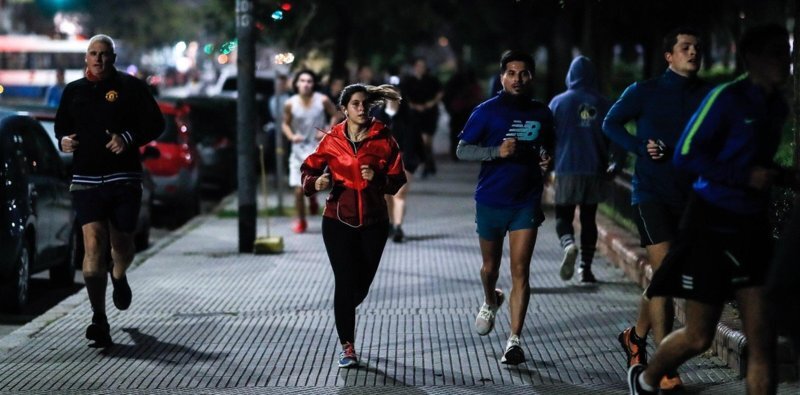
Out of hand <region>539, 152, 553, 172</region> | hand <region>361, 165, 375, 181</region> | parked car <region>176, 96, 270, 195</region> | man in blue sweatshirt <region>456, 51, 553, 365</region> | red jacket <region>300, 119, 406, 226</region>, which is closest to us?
hand <region>361, 165, 375, 181</region>

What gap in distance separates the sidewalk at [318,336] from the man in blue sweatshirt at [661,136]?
72cm

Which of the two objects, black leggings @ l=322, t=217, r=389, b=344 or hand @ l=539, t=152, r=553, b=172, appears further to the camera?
hand @ l=539, t=152, r=553, b=172

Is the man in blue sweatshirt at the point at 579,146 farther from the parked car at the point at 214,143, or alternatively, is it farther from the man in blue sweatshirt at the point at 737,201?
the parked car at the point at 214,143

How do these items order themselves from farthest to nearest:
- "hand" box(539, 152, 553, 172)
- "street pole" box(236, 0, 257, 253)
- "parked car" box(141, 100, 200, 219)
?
"parked car" box(141, 100, 200, 219)
"street pole" box(236, 0, 257, 253)
"hand" box(539, 152, 553, 172)

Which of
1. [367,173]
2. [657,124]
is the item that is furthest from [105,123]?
[657,124]

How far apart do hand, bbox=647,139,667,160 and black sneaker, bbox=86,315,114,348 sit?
3.64 m

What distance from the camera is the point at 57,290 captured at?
13.0m

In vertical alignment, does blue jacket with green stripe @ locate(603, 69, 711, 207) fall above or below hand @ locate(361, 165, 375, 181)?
above

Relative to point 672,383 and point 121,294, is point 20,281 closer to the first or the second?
point 121,294

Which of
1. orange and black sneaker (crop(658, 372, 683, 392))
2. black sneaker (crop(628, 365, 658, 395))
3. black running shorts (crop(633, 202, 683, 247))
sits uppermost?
black running shorts (crop(633, 202, 683, 247))

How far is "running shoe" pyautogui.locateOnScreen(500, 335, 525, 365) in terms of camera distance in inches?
328

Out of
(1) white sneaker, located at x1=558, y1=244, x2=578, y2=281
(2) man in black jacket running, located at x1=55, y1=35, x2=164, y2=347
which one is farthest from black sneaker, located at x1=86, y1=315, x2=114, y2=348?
(1) white sneaker, located at x1=558, y1=244, x2=578, y2=281

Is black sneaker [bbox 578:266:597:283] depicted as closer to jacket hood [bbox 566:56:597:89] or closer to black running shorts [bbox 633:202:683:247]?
jacket hood [bbox 566:56:597:89]

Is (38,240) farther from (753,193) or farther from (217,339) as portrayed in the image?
(753,193)
